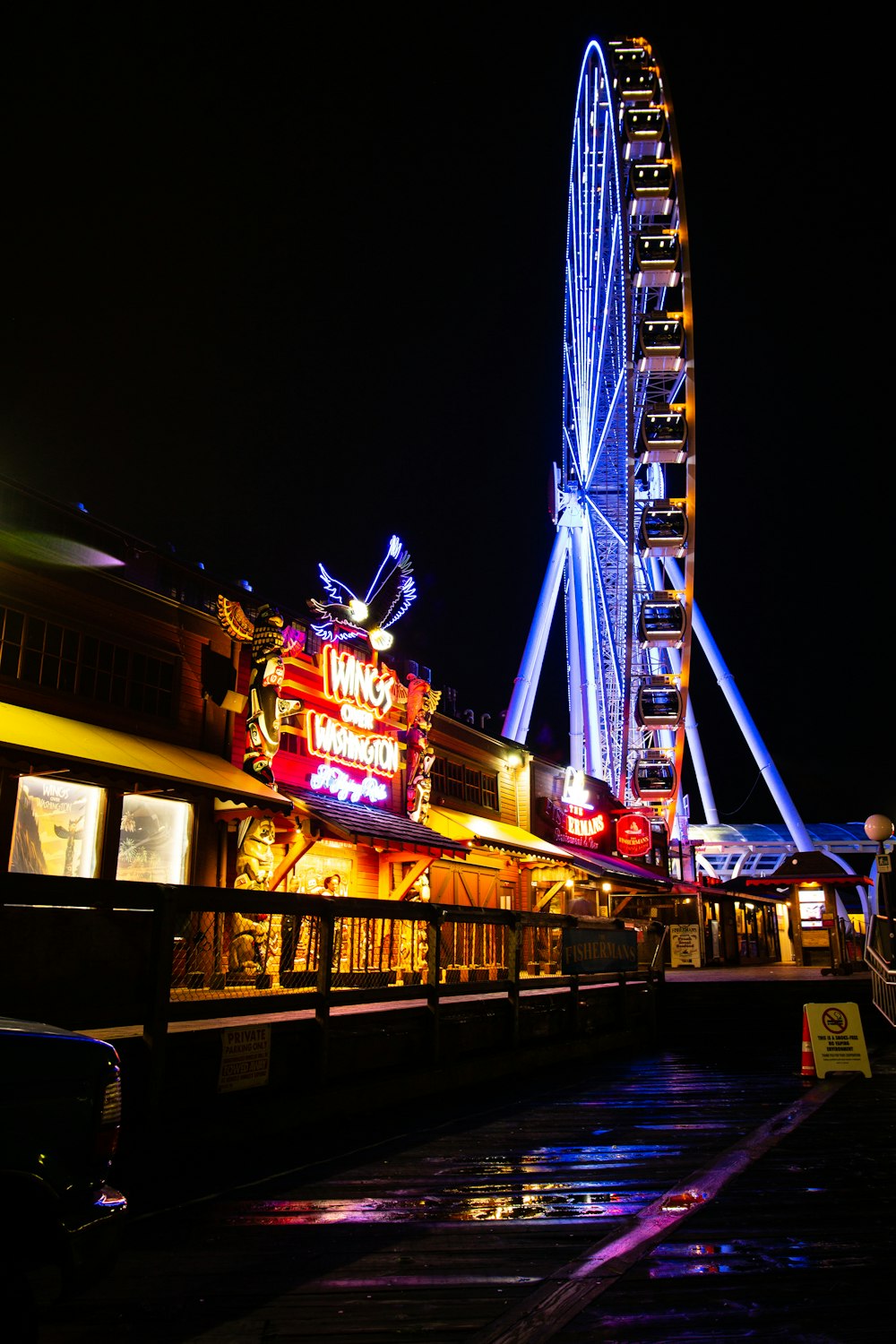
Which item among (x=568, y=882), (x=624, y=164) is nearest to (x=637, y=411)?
(x=624, y=164)

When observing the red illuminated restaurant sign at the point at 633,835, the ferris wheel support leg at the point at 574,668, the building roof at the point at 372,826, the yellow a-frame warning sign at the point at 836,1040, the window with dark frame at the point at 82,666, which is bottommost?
the yellow a-frame warning sign at the point at 836,1040

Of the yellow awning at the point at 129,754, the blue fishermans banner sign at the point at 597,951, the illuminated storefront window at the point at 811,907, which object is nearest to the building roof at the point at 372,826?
the yellow awning at the point at 129,754

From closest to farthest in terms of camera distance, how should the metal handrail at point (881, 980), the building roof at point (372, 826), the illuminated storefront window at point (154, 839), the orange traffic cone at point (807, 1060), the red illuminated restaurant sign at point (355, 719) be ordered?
the orange traffic cone at point (807, 1060), the illuminated storefront window at point (154, 839), the metal handrail at point (881, 980), the building roof at point (372, 826), the red illuminated restaurant sign at point (355, 719)

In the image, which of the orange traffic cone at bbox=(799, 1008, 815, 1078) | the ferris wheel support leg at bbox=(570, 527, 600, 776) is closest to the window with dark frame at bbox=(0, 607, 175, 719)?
the orange traffic cone at bbox=(799, 1008, 815, 1078)

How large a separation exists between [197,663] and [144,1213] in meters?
11.6

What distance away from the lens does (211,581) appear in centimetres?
1686

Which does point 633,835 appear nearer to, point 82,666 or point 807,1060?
point 807,1060

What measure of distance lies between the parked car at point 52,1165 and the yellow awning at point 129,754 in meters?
8.69

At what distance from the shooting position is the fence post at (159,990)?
5.67 meters

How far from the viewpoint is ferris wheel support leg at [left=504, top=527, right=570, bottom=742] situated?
3456cm

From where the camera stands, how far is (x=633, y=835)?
3183 cm

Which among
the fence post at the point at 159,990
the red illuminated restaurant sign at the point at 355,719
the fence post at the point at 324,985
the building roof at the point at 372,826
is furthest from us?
the red illuminated restaurant sign at the point at 355,719

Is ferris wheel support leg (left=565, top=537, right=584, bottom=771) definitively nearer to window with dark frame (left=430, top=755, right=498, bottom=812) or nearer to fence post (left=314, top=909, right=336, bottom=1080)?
window with dark frame (left=430, top=755, right=498, bottom=812)

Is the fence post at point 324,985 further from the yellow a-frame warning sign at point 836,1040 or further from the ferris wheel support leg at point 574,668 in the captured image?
the ferris wheel support leg at point 574,668
